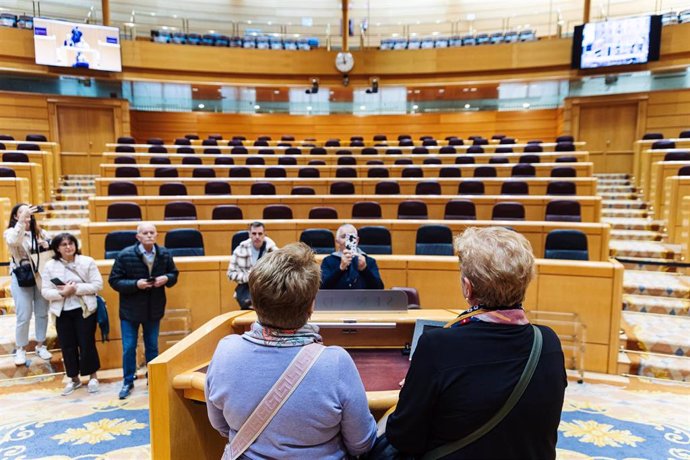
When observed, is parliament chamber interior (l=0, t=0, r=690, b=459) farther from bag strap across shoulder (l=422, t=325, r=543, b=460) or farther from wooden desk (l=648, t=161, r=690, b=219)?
bag strap across shoulder (l=422, t=325, r=543, b=460)

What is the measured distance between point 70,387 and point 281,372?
289 centimetres

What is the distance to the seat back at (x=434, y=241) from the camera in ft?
14.9

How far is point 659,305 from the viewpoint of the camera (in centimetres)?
403

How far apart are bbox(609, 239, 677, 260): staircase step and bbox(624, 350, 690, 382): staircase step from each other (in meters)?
2.07

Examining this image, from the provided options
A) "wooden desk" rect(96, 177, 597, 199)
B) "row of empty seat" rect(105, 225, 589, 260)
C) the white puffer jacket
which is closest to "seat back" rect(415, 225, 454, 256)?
"row of empty seat" rect(105, 225, 589, 260)

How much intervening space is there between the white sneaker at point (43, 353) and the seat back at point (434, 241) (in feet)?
10.6

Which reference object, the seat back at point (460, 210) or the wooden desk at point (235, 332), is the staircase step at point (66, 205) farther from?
the wooden desk at point (235, 332)

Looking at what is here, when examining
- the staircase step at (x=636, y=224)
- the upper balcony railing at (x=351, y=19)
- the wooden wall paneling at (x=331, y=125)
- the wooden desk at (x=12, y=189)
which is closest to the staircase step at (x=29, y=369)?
the wooden desk at (x=12, y=189)

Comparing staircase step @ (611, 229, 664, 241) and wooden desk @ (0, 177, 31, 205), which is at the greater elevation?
wooden desk @ (0, 177, 31, 205)

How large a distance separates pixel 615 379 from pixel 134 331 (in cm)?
347

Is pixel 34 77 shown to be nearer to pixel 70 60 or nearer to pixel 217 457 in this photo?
pixel 70 60

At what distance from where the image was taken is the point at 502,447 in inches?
36.8

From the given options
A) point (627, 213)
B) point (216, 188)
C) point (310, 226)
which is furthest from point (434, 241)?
point (627, 213)

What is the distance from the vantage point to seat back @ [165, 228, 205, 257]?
4316 millimetres
